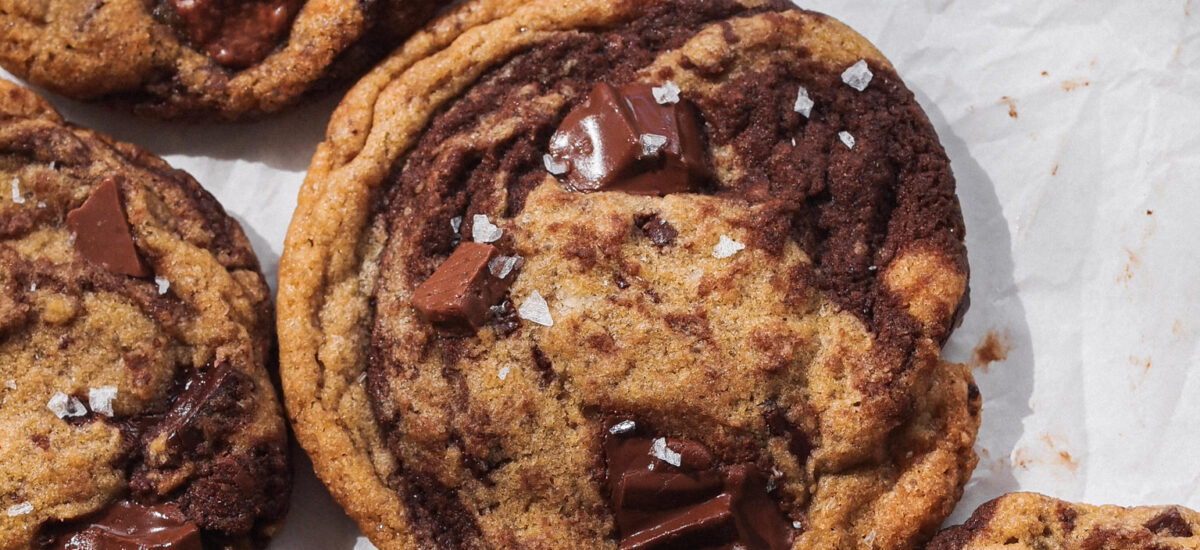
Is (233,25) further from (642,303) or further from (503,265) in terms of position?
(642,303)

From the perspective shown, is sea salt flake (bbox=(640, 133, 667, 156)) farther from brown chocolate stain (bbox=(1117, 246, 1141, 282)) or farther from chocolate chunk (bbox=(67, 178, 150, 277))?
brown chocolate stain (bbox=(1117, 246, 1141, 282))

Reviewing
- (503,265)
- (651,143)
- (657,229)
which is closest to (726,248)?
(657,229)

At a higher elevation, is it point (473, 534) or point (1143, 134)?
point (1143, 134)

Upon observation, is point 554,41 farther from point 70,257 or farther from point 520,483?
point 70,257

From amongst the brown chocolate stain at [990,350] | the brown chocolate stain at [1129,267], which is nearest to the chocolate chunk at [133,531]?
the brown chocolate stain at [990,350]

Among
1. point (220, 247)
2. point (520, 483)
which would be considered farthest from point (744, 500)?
point (220, 247)

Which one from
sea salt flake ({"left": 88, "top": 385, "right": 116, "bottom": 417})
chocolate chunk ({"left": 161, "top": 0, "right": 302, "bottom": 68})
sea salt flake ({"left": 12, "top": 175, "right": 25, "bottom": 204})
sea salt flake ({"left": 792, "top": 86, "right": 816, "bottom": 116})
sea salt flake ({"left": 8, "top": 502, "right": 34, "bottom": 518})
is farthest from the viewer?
chocolate chunk ({"left": 161, "top": 0, "right": 302, "bottom": 68})

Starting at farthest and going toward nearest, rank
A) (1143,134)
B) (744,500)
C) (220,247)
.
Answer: (1143,134)
(220,247)
(744,500)

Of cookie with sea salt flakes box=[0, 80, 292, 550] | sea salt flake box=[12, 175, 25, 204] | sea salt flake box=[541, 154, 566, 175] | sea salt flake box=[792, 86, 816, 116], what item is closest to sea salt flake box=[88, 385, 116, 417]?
cookie with sea salt flakes box=[0, 80, 292, 550]
